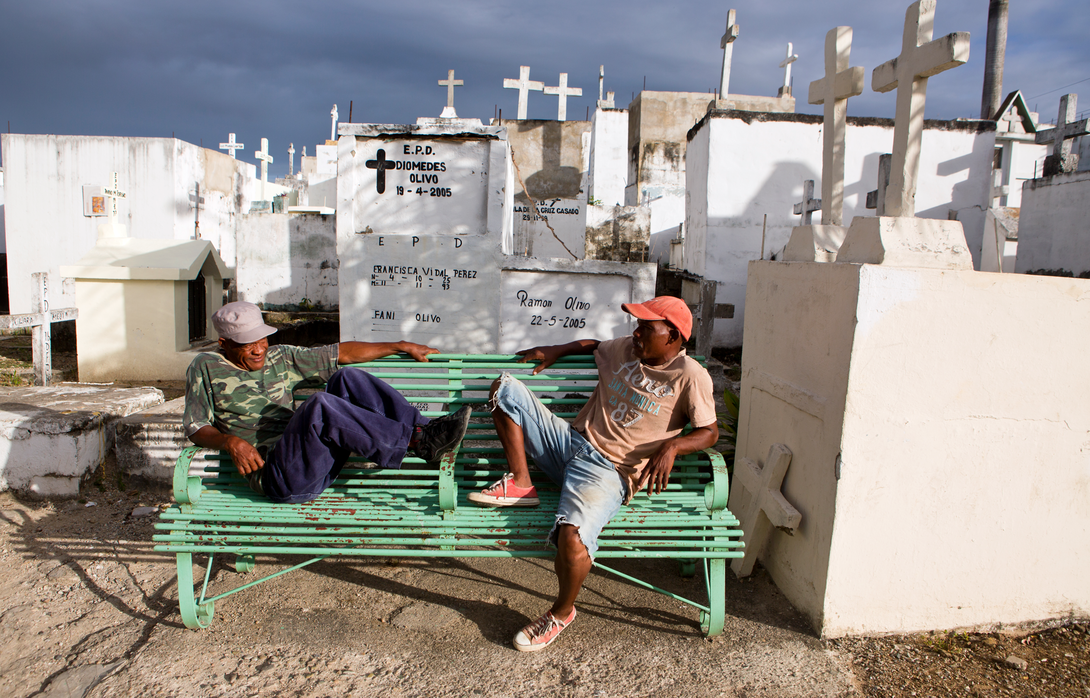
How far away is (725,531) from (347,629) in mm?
1598

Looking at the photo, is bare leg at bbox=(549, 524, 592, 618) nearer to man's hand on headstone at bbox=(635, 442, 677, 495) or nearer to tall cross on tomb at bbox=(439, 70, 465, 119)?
man's hand on headstone at bbox=(635, 442, 677, 495)

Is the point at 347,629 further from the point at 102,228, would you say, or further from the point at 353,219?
the point at 102,228

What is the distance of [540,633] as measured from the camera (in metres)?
2.70

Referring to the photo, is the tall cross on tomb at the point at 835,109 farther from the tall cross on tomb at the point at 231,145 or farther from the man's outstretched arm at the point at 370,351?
the tall cross on tomb at the point at 231,145

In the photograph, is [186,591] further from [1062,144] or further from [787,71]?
[787,71]

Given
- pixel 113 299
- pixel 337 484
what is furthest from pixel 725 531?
pixel 113 299

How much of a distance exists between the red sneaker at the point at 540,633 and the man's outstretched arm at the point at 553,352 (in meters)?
1.18

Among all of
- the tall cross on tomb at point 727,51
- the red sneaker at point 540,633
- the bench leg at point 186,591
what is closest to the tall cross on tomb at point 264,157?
the tall cross on tomb at point 727,51

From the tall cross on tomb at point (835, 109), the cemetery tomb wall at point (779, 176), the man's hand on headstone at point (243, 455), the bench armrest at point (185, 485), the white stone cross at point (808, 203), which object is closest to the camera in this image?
the bench armrest at point (185, 485)

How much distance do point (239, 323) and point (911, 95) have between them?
3143 mm

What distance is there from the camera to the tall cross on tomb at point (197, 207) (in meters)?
16.4

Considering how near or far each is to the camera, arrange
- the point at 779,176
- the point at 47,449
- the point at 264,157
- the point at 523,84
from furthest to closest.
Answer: the point at 264,157 → the point at 523,84 → the point at 779,176 → the point at 47,449

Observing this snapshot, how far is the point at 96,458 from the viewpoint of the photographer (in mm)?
4227

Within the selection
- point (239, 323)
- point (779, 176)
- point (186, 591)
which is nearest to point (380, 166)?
point (239, 323)
